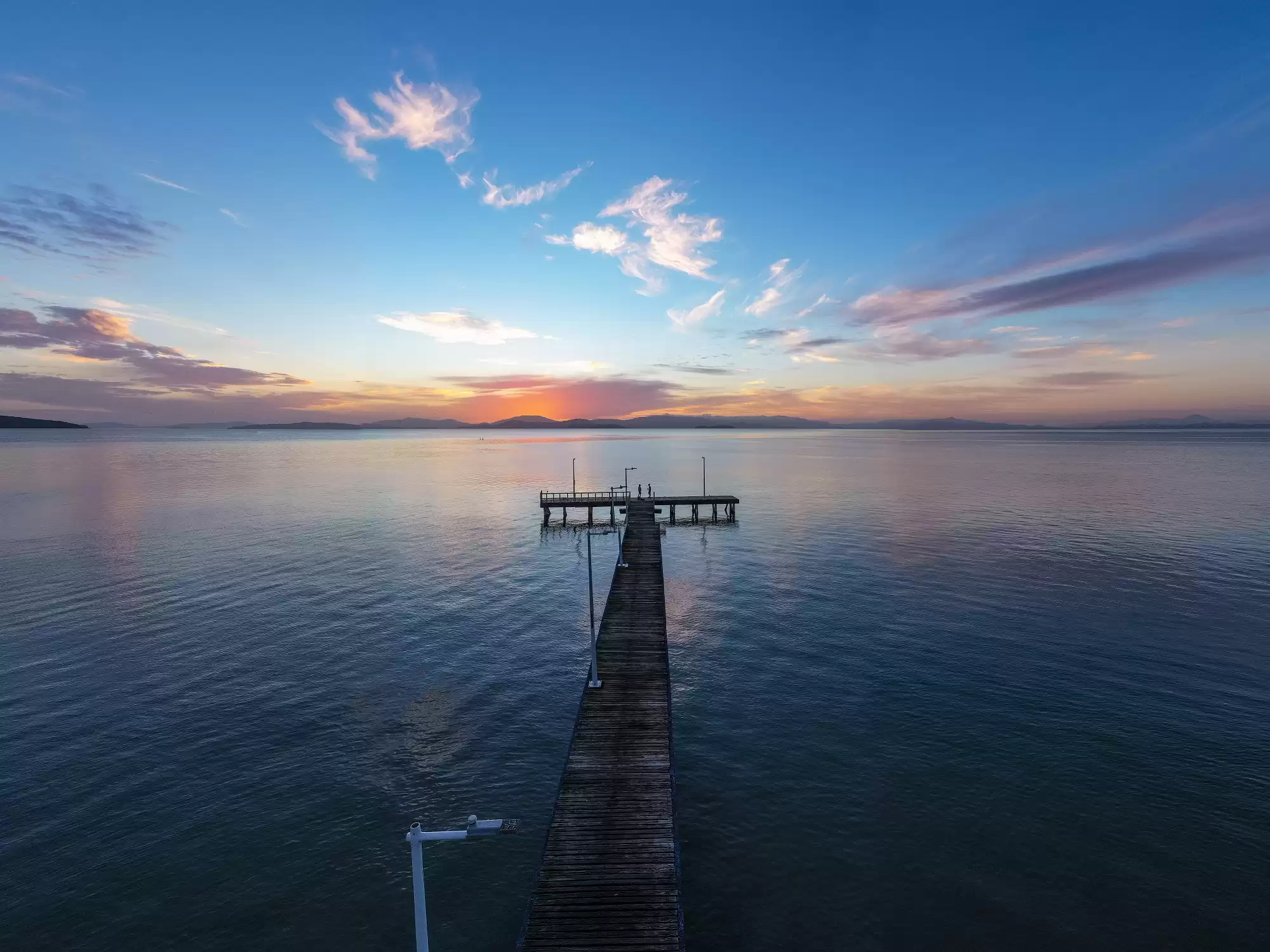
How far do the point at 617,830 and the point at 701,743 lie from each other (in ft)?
30.8

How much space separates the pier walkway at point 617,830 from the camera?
50.1 ft

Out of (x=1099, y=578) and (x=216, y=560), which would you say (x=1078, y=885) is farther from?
(x=216, y=560)

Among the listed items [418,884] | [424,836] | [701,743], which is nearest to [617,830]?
[418,884]

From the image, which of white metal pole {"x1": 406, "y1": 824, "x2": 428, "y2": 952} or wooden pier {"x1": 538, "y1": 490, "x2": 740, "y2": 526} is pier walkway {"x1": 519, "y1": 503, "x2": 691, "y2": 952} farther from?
wooden pier {"x1": 538, "y1": 490, "x2": 740, "y2": 526}

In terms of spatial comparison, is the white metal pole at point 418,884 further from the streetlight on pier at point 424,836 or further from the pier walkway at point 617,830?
the pier walkway at point 617,830

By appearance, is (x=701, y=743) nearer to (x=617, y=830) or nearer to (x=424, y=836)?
(x=617, y=830)

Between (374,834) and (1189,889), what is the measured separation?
26.6 metres

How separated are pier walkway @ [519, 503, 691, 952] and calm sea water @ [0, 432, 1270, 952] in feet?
8.44

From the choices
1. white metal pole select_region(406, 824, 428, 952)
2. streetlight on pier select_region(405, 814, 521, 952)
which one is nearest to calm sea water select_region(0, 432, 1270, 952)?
white metal pole select_region(406, 824, 428, 952)

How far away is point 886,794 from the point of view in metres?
23.0

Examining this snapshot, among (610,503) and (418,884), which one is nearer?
(418,884)

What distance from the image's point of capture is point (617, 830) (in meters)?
18.3

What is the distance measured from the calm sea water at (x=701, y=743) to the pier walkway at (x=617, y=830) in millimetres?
2573

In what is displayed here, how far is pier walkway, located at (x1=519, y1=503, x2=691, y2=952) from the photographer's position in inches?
602
